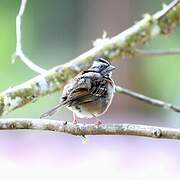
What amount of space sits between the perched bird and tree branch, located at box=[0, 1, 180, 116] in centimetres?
30

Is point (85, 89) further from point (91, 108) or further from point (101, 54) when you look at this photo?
point (101, 54)

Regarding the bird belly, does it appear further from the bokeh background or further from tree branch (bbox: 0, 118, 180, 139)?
the bokeh background

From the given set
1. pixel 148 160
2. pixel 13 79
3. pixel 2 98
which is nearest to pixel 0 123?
pixel 2 98

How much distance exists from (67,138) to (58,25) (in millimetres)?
6052

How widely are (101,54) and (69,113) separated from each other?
8363 millimetres

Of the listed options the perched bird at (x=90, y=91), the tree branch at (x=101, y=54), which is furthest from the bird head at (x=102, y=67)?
the tree branch at (x=101, y=54)

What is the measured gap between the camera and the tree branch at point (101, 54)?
398 cm

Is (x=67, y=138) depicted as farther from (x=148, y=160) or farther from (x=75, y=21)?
(x=75, y=21)

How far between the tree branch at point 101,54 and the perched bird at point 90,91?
301 millimetres

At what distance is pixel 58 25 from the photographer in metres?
15.3

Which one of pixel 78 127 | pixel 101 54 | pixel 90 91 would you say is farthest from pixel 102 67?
pixel 78 127

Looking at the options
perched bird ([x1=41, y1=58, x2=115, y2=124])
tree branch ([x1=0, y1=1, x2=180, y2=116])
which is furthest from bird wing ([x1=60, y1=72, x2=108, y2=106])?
tree branch ([x1=0, y1=1, x2=180, y2=116])

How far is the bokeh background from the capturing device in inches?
280

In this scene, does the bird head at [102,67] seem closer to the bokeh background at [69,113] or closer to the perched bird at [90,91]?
the perched bird at [90,91]
